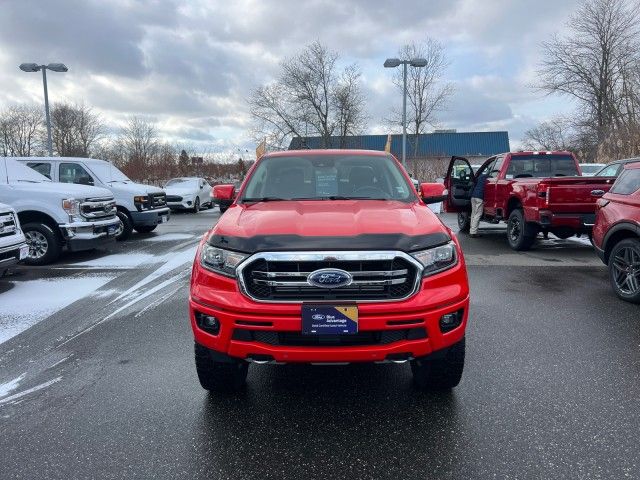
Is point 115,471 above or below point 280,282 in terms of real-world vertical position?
below

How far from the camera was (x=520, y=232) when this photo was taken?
9.43 m

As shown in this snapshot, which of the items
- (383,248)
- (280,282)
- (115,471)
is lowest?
(115,471)

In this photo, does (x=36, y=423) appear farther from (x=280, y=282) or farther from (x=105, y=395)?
(x=280, y=282)

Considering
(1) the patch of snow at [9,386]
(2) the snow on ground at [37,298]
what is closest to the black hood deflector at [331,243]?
(1) the patch of snow at [9,386]

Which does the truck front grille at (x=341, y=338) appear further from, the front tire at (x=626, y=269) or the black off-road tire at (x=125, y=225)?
the black off-road tire at (x=125, y=225)

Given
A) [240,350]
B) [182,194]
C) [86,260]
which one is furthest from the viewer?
[182,194]

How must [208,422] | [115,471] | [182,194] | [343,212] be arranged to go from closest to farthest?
[115,471], [208,422], [343,212], [182,194]

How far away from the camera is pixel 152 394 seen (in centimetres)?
346

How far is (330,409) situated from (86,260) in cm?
728

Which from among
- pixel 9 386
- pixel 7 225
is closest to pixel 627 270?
pixel 9 386

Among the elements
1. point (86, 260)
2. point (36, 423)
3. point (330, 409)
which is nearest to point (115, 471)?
point (36, 423)

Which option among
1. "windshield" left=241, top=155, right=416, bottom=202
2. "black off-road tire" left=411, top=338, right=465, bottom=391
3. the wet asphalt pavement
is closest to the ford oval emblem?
"black off-road tire" left=411, top=338, right=465, bottom=391

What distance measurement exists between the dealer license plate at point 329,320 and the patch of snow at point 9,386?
2.40m

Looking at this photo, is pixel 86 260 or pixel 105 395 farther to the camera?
pixel 86 260
